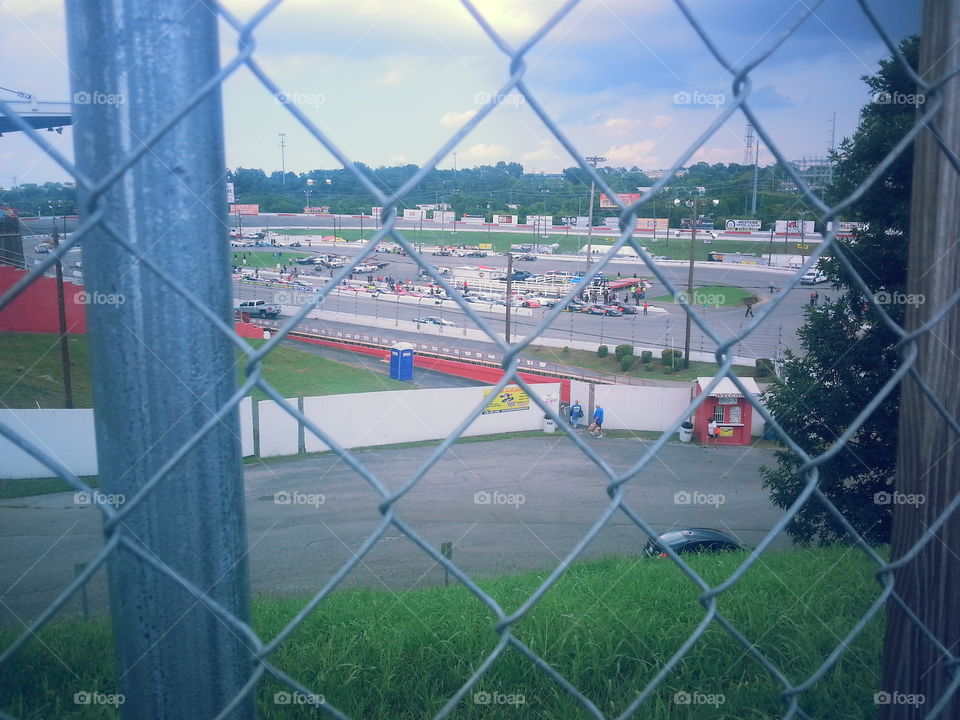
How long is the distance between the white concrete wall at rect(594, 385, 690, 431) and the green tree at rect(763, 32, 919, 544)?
17.6 ft

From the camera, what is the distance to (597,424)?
11000 mm

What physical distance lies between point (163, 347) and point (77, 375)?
10.2ft

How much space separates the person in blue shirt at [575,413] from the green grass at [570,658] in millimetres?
8148

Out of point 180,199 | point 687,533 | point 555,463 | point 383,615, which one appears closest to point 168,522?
point 180,199

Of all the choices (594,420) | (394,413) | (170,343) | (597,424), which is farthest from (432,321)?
(170,343)

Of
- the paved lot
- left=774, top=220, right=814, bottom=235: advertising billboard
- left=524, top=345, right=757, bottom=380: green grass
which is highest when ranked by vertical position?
left=774, top=220, right=814, bottom=235: advertising billboard

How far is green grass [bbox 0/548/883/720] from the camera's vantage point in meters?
1.22

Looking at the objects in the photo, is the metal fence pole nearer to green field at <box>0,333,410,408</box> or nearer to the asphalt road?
green field at <box>0,333,410,408</box>

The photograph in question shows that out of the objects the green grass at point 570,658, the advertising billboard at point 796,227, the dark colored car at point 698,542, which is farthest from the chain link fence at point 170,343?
the dark colored car at point 698,542

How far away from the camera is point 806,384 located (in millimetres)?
5184

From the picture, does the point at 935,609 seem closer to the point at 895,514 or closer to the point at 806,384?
the point at 895,514

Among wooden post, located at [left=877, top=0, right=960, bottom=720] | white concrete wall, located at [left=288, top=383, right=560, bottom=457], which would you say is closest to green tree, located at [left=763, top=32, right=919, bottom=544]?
wooden post, located at [left=877, top=0, right=960, bottom=720]

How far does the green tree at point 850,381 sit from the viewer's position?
4199 mm

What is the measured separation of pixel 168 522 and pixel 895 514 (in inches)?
27.8
